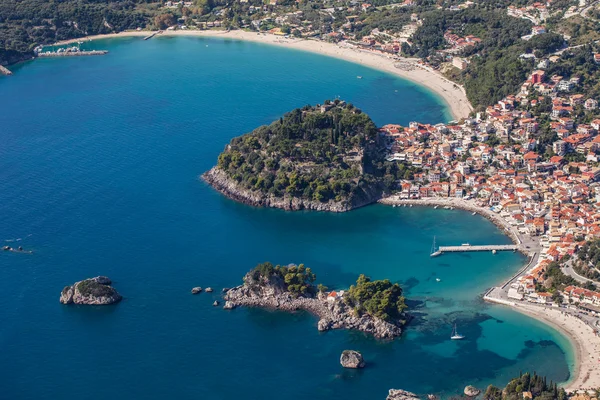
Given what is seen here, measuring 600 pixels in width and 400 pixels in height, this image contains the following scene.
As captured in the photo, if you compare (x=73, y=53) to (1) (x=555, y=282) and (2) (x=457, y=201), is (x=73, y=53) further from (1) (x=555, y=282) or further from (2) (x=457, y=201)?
(1) (x=555, y=282)

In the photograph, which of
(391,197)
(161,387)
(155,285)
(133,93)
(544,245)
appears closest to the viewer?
(161,387)

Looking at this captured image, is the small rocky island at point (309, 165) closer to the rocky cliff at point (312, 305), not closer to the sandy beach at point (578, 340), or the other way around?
the rocky cliff at point (312, 305)

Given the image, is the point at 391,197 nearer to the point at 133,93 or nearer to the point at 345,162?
the point at 345,162

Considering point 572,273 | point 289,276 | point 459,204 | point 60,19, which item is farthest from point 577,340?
point 60,19

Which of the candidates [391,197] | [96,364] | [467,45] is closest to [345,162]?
[391,197]

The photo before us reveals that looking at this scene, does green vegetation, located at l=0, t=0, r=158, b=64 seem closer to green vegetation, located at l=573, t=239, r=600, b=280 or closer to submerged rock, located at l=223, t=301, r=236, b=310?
submerged rock, located at l=223, t=301, r=236, b=310

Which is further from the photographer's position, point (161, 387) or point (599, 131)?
point (599, 131)

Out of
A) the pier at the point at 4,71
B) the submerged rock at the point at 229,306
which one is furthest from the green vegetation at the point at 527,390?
the pier at the point at 4,71
